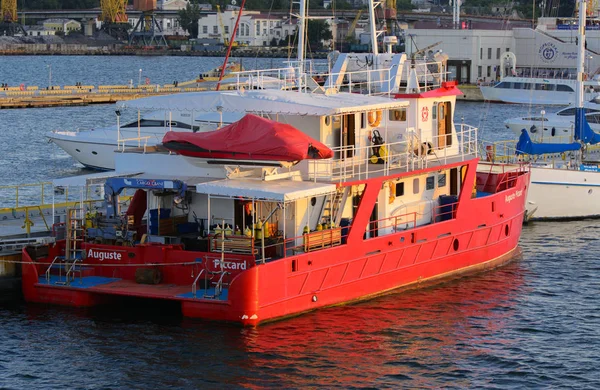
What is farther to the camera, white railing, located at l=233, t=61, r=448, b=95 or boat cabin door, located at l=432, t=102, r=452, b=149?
boat cabin door, located at l=432, t=102, r=452, b=149

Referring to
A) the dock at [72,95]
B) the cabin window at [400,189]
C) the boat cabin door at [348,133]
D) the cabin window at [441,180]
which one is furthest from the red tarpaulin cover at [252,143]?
the dock at [72,95]

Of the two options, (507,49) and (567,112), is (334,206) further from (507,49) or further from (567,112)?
(507,49)

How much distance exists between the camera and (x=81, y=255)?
33281 mm

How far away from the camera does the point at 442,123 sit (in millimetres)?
39188

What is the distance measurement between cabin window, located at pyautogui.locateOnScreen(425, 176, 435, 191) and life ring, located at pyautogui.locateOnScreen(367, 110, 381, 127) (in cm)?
258

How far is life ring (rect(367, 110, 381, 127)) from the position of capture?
36.2 meters

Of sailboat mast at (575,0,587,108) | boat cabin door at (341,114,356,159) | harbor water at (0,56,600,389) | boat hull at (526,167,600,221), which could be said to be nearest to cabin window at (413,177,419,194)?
boat cabin door at (341,114,356,159)

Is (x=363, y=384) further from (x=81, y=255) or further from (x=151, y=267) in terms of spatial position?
(x=81, y=255)

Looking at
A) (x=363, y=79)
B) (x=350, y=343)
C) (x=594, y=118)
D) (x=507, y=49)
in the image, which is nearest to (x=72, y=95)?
(x=507, y=49)

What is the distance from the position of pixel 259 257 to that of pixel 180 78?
5036 inches

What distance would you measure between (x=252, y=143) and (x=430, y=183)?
7.58m

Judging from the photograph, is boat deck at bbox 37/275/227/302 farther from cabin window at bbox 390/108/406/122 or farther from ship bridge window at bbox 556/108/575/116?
ship bridge window at bbox 556/108/575/116

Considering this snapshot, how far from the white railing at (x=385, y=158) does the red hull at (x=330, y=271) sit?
2.66ft

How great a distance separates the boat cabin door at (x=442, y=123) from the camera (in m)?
38.7
